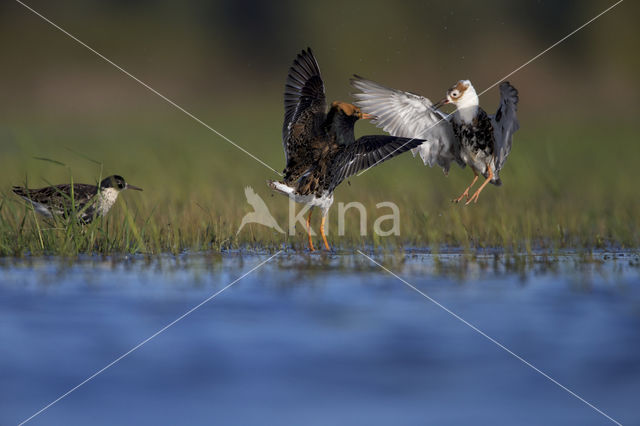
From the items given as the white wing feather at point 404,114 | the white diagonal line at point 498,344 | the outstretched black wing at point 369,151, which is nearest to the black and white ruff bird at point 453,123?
the white wing feather at point 404,114

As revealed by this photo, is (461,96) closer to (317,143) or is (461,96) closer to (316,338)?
(317,143)

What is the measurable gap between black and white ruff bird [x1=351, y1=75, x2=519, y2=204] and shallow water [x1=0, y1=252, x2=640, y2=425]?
1.65 metres

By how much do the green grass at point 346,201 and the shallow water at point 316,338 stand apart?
2.98 feet

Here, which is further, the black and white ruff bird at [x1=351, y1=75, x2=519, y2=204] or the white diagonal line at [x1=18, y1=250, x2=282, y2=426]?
the black and white ruff bird at [x1=351, y1=75, x2=519, y2=204]

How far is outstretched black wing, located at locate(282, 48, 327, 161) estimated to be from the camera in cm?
1014

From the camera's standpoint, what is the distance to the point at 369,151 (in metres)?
9.19

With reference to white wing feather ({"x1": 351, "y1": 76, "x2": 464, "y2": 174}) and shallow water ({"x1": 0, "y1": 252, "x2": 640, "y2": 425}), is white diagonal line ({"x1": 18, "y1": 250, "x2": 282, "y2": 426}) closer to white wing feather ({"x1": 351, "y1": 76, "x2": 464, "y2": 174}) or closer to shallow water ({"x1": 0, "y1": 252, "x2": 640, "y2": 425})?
shallow water ({"x1": 0, "y1": 252, "x2": 640, "y2": 425})

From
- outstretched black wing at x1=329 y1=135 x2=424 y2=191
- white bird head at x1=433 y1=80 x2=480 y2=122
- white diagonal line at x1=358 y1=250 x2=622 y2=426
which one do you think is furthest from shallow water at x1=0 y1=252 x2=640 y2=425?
white bird head at x1=433 y1=80 x2=480 y2=122

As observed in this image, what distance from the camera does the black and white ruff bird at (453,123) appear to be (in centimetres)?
1010

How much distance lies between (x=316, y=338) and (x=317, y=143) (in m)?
4.20

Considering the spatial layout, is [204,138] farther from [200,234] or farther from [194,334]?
[194,334]

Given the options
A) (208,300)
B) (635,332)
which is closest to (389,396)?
(635,332)

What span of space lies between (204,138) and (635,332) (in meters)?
20.4

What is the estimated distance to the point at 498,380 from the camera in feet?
16.9
